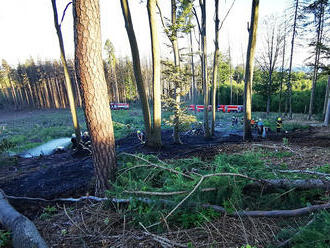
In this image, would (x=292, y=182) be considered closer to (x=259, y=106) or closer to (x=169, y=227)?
(x=169, y=227)

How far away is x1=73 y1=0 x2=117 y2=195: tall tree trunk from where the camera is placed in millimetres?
2475

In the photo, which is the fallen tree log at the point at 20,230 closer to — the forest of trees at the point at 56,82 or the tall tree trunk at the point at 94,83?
the tall tree trunk at the point at 94,83

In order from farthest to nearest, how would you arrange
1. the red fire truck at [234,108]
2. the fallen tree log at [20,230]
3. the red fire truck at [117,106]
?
the red fire truck at [117,106], the red fire truck at [234,108], the fallen tree log at [20,230]

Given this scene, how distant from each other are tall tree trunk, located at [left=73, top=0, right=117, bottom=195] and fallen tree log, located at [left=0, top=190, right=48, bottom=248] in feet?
3.22

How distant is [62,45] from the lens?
835 centimetres

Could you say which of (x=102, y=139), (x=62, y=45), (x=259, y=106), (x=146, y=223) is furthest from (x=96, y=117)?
(x=259, y=106)

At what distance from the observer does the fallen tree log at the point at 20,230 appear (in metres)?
1.90

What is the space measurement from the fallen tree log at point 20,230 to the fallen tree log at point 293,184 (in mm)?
2548

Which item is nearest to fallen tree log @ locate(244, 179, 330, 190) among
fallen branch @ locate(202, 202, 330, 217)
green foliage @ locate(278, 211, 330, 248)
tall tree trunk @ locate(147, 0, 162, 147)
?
fallen branch @ locate(202, 202, 330, 217)

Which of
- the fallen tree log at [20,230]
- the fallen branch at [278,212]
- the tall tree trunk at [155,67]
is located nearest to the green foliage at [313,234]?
the fallen branch at [278,212]

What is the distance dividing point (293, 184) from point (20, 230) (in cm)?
343

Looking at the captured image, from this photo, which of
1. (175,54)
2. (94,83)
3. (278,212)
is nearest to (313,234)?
(278,212)

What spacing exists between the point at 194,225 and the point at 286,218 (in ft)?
3.07

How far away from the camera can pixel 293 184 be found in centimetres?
199
